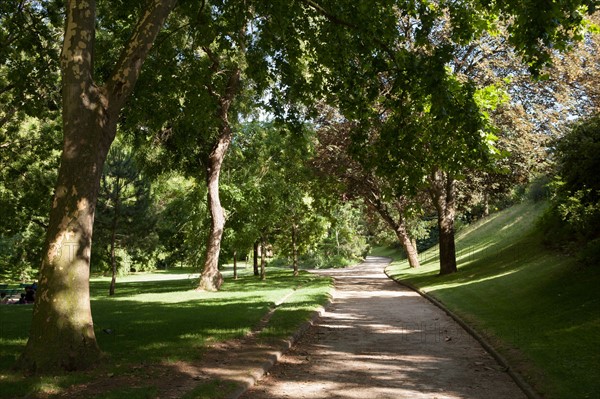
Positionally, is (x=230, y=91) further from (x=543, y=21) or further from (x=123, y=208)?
(x=543, y=21)

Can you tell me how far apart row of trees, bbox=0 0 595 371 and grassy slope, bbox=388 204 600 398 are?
3227 millimetres

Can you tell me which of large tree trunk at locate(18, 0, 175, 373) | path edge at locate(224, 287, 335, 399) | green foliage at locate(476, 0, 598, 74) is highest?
green foliage at locate(476, 0, 598, 74)

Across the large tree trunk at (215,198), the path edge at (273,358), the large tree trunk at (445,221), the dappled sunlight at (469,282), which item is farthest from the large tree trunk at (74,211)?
the large tree trunk at (445,221)

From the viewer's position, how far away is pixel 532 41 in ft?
29.6

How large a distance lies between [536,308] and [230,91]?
15934 mm

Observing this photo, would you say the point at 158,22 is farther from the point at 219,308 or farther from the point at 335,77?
the point at 219,308

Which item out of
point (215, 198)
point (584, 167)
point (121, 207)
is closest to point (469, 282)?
point (584, 167)

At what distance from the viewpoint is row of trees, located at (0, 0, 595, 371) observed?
25.5 ft

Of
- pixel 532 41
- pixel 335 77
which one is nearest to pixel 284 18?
pixel 335 77

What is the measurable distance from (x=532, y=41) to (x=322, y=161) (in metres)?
18.5

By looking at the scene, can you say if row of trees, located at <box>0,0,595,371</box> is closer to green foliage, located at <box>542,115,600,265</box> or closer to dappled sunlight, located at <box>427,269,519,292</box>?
green foliage, located at <box>542,115,600,265</box>

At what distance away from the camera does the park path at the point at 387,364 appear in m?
7.10

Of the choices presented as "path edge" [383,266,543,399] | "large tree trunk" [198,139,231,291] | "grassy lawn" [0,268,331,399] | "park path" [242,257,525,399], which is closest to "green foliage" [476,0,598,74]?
"path edge" [383,266,543,399]

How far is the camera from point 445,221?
83.0 ft
